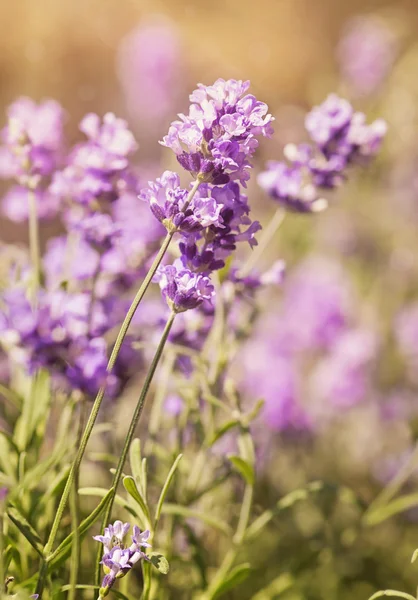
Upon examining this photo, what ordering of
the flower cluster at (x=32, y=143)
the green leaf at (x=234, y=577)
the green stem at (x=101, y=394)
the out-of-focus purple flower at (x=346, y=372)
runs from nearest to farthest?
the green stem at (x=101, y=394) → the green leaf at (x=234, y=577) → the flower cluster at (x=32, y=143) → the out-of-focus purple flower at (x=346, y=372)

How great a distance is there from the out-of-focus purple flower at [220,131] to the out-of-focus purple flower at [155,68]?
1.66 metres

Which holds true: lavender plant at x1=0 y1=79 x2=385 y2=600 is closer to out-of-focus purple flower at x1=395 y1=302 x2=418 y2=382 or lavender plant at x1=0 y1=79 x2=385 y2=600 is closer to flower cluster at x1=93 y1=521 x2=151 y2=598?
flower cluster at x1=93 y1=521 x2=151 y2=598

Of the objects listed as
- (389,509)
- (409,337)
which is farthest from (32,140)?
(409,337)

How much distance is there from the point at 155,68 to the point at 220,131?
1.73m

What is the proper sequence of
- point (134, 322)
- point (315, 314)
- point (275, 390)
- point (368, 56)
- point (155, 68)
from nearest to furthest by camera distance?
1. point (134, 322)
2. point (275, 390)
3. point (315, 314)
4. point (155, 68)
5. point (368, 56)

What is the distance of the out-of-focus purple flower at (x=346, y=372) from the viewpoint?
A: 1.56 metres

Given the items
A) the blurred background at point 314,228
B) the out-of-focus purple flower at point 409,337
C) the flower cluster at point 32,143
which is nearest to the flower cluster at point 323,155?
the blurred background at point 314,228

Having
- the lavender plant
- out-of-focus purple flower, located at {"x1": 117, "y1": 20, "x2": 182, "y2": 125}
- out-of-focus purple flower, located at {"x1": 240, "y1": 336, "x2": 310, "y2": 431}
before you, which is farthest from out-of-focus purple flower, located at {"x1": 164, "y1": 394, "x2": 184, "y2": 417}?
out-of-focus purple flower, located at {"x1": 117, "y1": 20, "x2": 182, "y2": 125}

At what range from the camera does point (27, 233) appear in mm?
2211

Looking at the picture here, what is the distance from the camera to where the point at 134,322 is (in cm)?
99

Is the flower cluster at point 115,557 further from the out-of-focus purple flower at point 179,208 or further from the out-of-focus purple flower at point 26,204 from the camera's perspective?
the out-of-focus purple flower at point 26,204

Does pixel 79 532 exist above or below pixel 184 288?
below

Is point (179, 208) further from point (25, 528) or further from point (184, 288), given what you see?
point (25, 528)

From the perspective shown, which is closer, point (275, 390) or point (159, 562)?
point (159, 562)
